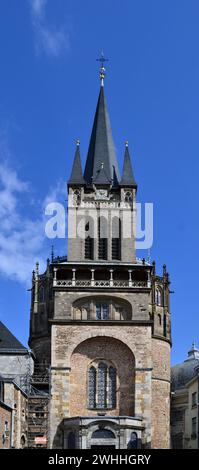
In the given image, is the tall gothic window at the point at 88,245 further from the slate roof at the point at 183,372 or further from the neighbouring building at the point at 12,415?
the slate roof at the point at 183,372

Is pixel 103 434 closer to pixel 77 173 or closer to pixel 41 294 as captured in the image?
A: pixel 41 294

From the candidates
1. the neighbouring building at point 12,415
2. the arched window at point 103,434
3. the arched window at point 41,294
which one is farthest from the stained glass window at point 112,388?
the arched window at point 41,294

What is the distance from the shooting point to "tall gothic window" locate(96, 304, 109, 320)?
6000 centimetres

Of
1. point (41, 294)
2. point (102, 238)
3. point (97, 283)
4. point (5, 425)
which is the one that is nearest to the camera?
point (5, 425)

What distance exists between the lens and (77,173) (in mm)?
67000

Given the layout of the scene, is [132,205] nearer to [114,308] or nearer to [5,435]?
[114,308]

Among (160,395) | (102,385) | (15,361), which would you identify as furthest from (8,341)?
(160,395)

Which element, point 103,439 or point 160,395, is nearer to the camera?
point 103,439

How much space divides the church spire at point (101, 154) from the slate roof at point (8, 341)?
14.7 meters

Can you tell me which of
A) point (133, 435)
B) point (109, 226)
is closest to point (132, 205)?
point (109, 226)

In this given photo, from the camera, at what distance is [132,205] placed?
66188 mm

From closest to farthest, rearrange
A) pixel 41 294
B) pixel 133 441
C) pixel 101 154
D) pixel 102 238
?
1. pixel 133 441
2. pixel 102 238
3. pixel 101 154
4. pixel 41 294

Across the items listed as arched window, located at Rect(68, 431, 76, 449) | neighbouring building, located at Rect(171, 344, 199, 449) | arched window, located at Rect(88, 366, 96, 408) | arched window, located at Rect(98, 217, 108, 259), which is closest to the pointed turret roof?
arched window, located at Rect(98, 217, 108, 259)

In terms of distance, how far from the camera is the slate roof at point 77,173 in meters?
66.2
